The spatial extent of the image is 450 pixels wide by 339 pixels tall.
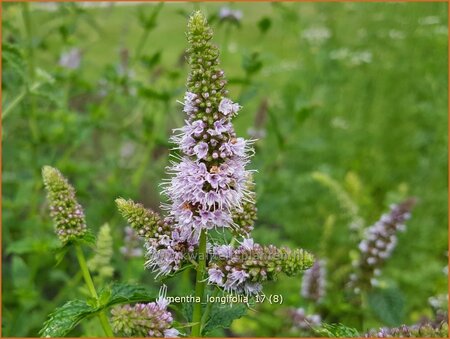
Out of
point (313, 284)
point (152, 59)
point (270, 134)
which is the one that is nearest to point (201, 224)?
point (313, 284)

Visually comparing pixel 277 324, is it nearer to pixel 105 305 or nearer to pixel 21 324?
pixel 21 324

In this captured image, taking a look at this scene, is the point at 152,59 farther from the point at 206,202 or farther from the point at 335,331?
the point at 335,331

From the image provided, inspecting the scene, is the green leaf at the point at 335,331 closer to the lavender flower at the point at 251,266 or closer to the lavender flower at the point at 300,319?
the lavender flower at the point at 251,266

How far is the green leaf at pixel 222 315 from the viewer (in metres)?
1.49

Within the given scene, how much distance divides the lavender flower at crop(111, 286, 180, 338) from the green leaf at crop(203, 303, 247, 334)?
16 cm

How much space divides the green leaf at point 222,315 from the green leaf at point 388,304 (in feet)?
3.35

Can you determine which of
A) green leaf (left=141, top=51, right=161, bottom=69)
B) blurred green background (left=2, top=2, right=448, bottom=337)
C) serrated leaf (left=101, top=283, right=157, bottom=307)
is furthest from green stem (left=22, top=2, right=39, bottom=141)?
serrated leaf (left=101, top=283, right=157, bottom=307)

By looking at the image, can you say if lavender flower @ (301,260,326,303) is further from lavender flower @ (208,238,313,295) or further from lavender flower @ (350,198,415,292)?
lavender flower @ (208,238,313,295)

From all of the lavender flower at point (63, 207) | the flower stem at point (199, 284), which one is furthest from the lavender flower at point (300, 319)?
the lavender flower at point (63, 207)

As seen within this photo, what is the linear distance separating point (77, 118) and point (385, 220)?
6.25ft

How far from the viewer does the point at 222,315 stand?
1.53m

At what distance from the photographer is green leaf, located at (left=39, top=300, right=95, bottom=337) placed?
→ 1.37 metres

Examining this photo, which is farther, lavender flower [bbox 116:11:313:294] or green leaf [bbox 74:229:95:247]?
green leaf [bbox 74:229:95:247]

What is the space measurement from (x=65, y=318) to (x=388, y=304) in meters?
1.43
